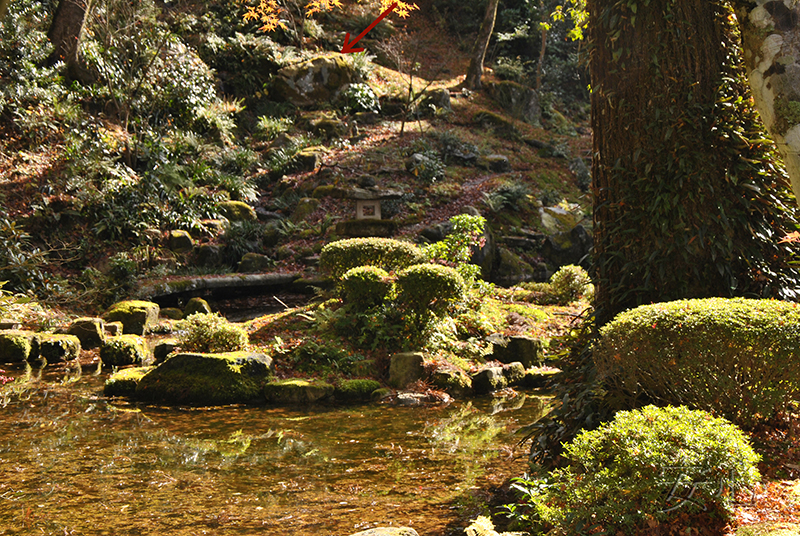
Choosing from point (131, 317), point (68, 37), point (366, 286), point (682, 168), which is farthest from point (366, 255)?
point (68, 37)

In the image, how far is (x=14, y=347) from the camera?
8305 millimetres

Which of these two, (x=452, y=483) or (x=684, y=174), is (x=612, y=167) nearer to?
(x=684, y=174)

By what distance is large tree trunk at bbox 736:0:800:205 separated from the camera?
102 inches

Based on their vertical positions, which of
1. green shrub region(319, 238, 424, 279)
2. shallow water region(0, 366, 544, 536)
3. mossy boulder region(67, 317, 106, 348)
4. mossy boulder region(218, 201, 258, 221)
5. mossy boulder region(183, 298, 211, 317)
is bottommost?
shallow water region(0, 366, 544, 536)

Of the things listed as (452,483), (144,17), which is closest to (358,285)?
(452,483)

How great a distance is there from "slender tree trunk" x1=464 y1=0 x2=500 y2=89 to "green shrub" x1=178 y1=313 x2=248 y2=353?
20.4m

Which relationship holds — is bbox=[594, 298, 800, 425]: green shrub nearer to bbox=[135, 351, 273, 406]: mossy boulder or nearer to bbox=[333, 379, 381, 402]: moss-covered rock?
bbox=[333, 379, 381, 402]: moss-covered rock

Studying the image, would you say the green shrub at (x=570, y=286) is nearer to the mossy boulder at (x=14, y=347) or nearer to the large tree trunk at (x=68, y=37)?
the mossy boulder at (x=14, y=347)

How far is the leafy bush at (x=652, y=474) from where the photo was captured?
8.77ft

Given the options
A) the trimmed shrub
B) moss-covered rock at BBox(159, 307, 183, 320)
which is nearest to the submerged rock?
the trimmed shrub

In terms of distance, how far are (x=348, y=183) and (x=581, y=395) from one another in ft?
44.9

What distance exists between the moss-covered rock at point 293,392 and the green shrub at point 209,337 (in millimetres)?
1390

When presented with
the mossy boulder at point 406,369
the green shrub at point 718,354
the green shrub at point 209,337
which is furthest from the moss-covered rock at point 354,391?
the green shrub at point 718,354

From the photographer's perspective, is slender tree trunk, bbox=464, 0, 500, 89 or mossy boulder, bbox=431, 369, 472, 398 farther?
slender tree trunk, bbox=464, 0, 500, 89
